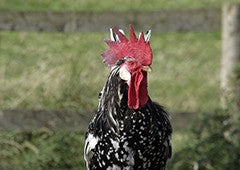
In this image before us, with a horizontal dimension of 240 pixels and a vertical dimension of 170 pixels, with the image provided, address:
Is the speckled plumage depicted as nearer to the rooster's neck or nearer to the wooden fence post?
the rooster's neck

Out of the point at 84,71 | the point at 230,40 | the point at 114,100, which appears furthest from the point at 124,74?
the point at 84,71

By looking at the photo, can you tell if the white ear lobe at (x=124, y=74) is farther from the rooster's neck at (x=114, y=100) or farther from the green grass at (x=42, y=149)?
the green grass at (x=42, y=149)

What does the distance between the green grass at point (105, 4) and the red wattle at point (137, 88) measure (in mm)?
10004

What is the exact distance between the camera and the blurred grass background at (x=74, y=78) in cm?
907

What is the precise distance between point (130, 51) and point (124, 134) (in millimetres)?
559

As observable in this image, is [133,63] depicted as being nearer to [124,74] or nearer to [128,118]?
[124,74]

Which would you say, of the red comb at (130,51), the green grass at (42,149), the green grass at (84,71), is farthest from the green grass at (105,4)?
the red comb at (130,51)

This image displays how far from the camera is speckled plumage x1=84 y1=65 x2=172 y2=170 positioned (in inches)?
245

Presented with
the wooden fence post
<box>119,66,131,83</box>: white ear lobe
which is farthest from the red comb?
the wooden fence post

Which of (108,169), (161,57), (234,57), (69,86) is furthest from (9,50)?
(108,169)

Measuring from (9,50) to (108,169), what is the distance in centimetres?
760

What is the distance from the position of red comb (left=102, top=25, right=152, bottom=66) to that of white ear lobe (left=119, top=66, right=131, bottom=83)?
0.34 ft

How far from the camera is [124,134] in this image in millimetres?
6234

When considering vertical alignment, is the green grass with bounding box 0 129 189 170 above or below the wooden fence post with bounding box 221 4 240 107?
below
